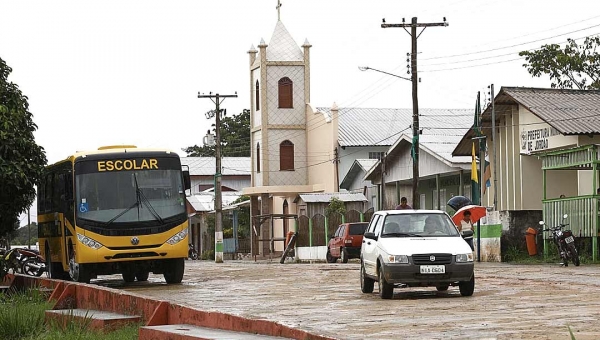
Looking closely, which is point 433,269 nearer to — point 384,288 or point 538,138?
point 384,288

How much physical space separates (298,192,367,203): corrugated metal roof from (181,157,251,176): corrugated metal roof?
40109 mm

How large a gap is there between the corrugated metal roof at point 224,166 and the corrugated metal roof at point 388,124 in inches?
1198

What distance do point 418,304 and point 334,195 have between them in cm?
4183

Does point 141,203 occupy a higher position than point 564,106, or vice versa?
point 564,106

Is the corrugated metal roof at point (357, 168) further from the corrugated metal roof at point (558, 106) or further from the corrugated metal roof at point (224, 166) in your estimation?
the corrugated metal roof at point (224, 166)

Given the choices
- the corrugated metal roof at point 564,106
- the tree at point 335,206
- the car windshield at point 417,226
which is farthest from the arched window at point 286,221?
the car windshield at point 417,226

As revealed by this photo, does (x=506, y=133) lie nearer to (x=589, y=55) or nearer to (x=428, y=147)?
(x=428, y=147)

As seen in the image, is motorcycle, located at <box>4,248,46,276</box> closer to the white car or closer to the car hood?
the white car

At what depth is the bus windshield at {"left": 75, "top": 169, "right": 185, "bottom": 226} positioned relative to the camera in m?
23.8

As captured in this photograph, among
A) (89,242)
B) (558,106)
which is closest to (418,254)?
(89,242)

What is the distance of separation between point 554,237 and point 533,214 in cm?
399

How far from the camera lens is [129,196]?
2398cm

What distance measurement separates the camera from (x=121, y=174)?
79.5 feet

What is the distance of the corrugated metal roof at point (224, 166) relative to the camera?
9906 centimetres
